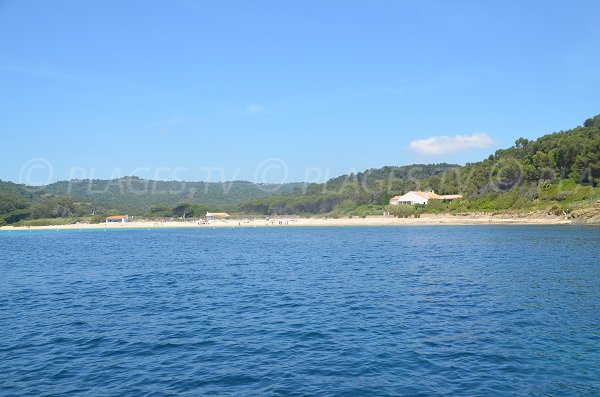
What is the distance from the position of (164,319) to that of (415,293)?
1120 centimetres

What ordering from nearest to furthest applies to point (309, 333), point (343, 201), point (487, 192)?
point (309, 333), point (487, 192), point (343, 201)

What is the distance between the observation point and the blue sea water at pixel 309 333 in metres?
12.1

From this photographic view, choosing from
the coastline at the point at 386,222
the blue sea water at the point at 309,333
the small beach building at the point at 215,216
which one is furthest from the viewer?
the small beach building at the point at 215,216

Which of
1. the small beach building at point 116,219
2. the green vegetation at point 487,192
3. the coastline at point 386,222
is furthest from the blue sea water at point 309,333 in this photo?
the small beach building at point 116,219

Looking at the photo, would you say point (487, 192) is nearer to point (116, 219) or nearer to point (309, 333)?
point (309, 333)

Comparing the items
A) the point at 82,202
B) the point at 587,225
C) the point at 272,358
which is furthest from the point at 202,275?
the point at 82,202

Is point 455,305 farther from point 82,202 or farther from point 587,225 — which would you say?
point 82,202

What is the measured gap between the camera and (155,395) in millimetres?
11414

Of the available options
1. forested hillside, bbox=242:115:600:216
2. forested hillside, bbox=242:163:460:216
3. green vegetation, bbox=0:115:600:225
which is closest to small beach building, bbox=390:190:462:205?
green vegetation, bbox=0:115:600:225

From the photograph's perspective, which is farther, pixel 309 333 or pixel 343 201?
pixel 343 201

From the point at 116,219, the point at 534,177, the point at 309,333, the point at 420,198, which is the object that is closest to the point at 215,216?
the point at 116,219

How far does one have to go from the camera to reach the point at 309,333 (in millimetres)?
16578

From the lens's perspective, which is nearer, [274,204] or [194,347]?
[194,347]

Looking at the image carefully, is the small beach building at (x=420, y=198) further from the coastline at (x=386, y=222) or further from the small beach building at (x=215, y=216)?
the small beach building at (x=215, y=216)
